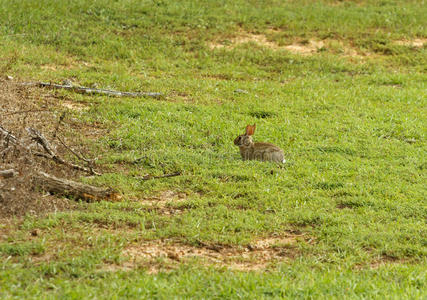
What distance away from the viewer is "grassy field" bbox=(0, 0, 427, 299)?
20.0 ft

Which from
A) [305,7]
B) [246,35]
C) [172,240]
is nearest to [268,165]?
[172,240]

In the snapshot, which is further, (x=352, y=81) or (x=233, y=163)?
(x=352, y=81)

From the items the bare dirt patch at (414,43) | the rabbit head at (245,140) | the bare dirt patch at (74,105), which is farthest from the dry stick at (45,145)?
the bare dirt patch at (414,43)

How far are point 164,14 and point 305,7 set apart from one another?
4.22m

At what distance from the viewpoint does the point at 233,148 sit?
10.4 metres

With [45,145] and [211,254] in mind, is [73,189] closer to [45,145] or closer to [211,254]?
[45,145]

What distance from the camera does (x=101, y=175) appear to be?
28.3 feet

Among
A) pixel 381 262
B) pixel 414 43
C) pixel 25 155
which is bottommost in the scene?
pixel 381 262

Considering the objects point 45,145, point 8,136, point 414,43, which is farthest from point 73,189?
point 414,43

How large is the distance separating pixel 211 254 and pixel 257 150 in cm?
320

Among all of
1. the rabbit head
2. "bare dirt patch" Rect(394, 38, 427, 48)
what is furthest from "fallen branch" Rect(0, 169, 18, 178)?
"bare dirt patch" Rect(394, 38, 427, 48)

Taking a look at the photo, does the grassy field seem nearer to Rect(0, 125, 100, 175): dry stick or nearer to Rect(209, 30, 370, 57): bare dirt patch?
Rect(209, 30, 370, 57): bare dirt patch

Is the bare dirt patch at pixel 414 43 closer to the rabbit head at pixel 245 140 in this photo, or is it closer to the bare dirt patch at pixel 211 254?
the rabbit head at pixel 245 140

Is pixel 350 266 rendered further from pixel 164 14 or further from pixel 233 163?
pixel 164 14
